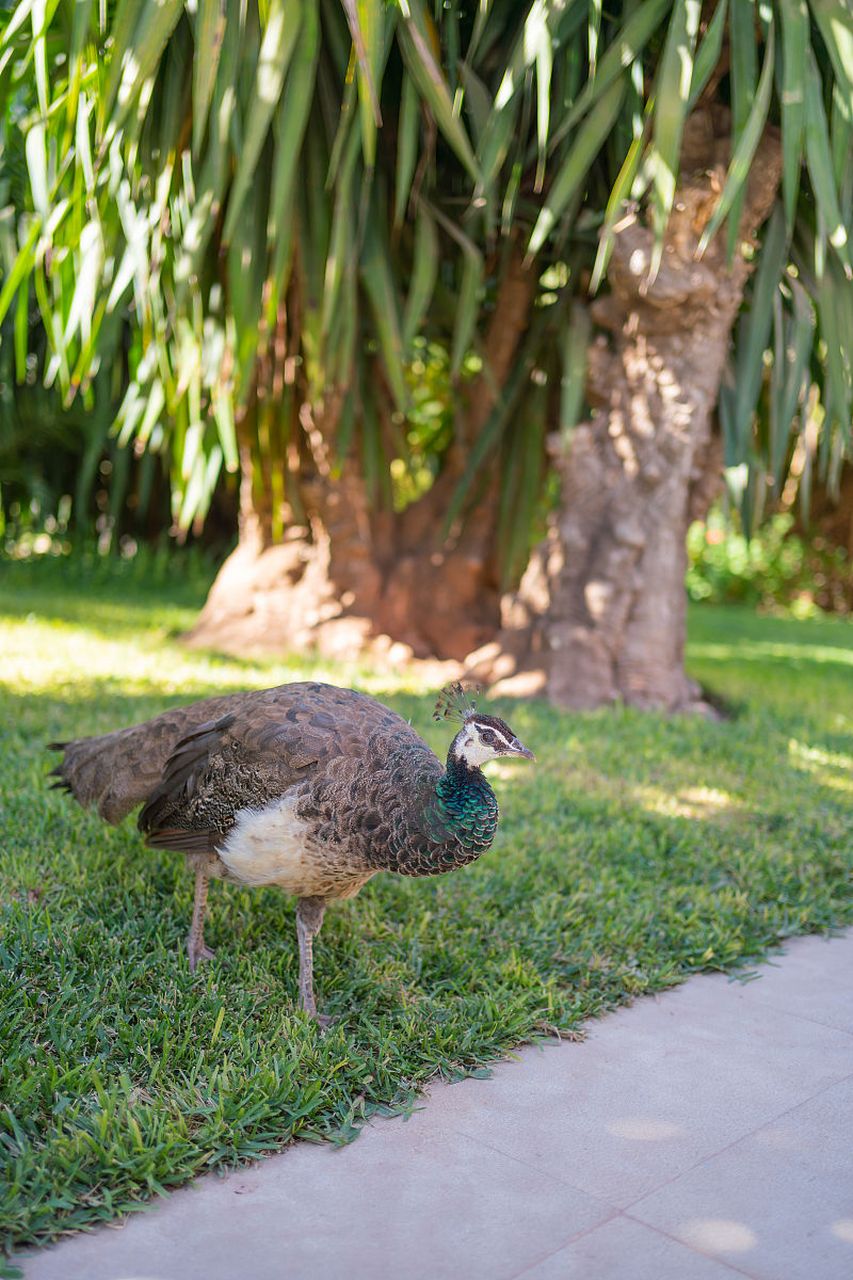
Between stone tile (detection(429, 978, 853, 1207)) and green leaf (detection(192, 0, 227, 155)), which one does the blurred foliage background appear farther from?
stone tile (detection(429, 978, 853, 1207))

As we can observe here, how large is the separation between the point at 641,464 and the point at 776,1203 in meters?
4.18

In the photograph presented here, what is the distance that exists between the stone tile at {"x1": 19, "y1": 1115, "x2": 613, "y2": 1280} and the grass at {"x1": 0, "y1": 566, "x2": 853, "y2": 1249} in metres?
0.09

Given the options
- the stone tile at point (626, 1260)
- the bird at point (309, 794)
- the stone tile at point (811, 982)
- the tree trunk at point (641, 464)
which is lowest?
the stone tile at point (626, 1260)

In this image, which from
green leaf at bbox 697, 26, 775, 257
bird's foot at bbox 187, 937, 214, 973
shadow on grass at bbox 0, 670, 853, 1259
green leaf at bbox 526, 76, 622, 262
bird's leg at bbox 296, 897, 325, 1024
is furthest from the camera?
green leaf at bbox 526, 76, 622, 262

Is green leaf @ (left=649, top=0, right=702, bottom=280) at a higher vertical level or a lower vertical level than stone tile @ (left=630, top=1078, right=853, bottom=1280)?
higher

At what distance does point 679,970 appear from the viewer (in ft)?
11.2

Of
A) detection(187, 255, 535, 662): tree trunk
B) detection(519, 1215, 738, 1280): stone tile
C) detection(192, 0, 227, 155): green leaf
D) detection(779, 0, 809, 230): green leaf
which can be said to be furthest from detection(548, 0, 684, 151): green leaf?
detection(519, 1215, 738, 1280): stone tile

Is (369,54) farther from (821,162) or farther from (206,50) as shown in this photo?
(821,162)

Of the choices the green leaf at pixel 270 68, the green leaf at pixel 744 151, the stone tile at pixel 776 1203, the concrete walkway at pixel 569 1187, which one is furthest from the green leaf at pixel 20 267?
the stone tile at pixel 776 1203

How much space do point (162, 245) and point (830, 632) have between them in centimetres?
769

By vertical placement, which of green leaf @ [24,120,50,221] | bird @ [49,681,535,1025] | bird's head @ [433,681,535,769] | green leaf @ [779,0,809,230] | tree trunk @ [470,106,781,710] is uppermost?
green leaf @ [779,0,809,230]

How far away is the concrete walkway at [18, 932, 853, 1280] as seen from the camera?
2.09 meters

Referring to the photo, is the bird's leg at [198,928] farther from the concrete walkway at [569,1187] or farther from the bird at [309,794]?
the concrete walkway at [569,1187]

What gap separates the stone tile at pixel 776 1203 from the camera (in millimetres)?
2148
